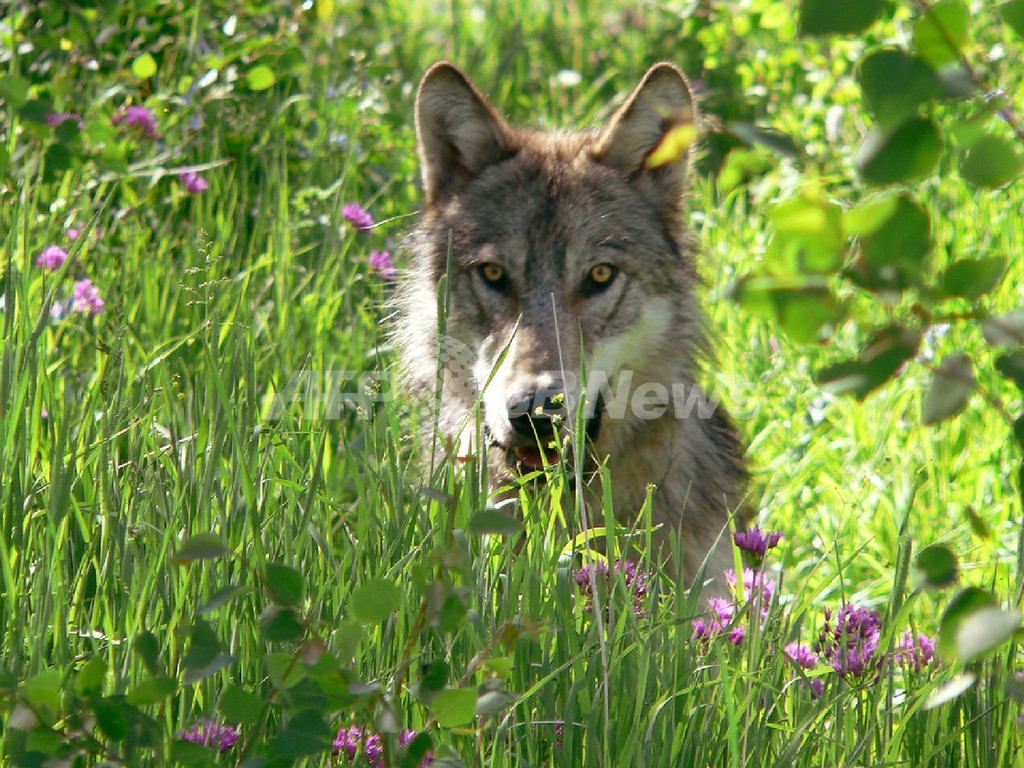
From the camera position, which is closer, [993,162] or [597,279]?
[993,162]

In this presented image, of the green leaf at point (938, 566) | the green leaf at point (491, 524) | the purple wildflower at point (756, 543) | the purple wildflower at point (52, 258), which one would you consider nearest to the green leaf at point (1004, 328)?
the green leaf at point (938, 566)

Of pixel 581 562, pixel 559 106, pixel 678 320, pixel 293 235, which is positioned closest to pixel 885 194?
pixel 581 562

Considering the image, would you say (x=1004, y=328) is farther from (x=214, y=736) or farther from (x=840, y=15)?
(x=214, y=736)

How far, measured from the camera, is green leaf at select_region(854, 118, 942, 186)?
95 centimetres

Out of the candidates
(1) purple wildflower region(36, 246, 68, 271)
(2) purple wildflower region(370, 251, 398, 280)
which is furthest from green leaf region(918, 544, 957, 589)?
(2) purple wildflower region(370, 251, 398, 280)

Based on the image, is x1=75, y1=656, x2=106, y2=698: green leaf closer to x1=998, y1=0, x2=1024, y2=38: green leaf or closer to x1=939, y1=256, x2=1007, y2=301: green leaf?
x1=939, y1=256, x2=1007, y2=301: green leaf

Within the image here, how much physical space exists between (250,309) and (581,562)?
141 cm

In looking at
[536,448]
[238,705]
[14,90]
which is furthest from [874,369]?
[14,90]

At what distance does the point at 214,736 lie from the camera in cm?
158

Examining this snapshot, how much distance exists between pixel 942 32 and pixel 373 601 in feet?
2.70

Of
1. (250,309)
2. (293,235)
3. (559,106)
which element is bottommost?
(250,309)

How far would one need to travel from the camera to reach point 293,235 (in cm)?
414

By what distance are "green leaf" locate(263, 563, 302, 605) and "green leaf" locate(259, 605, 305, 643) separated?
0.08 ft

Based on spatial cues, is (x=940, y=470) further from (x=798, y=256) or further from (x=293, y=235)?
(x=798, y=256)
